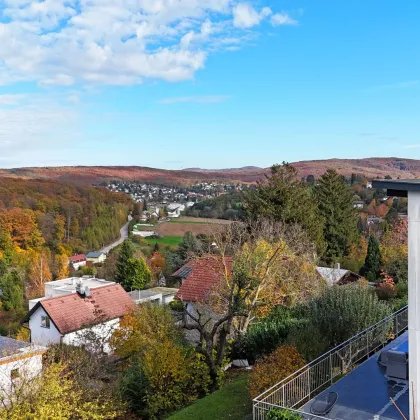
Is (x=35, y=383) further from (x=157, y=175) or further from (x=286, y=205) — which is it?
(x=157, y=175)

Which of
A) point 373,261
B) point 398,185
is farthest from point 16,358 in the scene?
point 373,261

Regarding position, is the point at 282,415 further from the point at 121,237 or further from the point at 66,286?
the point at 121,237

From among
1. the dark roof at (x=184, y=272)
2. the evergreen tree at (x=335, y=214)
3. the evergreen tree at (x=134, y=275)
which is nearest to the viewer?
the dark roof at (x=184, y=272)

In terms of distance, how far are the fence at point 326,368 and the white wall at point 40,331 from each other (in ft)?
57.5

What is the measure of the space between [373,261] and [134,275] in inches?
830

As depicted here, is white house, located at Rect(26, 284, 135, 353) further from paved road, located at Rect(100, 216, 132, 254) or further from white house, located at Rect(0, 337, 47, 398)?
paved road, located at Rect(100, 216, 132, 254)

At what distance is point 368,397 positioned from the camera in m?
9.88

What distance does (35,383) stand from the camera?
38.9ft

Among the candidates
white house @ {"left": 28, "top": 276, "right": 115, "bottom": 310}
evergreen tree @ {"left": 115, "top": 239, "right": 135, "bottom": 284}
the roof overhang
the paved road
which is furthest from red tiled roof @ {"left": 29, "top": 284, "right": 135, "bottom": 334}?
the paved road

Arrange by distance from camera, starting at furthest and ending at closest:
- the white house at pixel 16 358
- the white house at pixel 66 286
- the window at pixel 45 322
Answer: the white house at pixel 66 286 → the window at pixel 45 322 → the white house at pixel 16 358

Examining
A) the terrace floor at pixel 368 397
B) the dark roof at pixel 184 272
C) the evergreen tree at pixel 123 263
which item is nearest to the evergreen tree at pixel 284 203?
the dark roof at pixel 184 272

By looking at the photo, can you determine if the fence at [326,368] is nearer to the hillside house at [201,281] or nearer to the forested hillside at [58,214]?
the hillside house at [201,281]

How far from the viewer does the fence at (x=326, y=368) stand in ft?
36.2

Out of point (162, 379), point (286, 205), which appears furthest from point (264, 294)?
point (286, 205)
